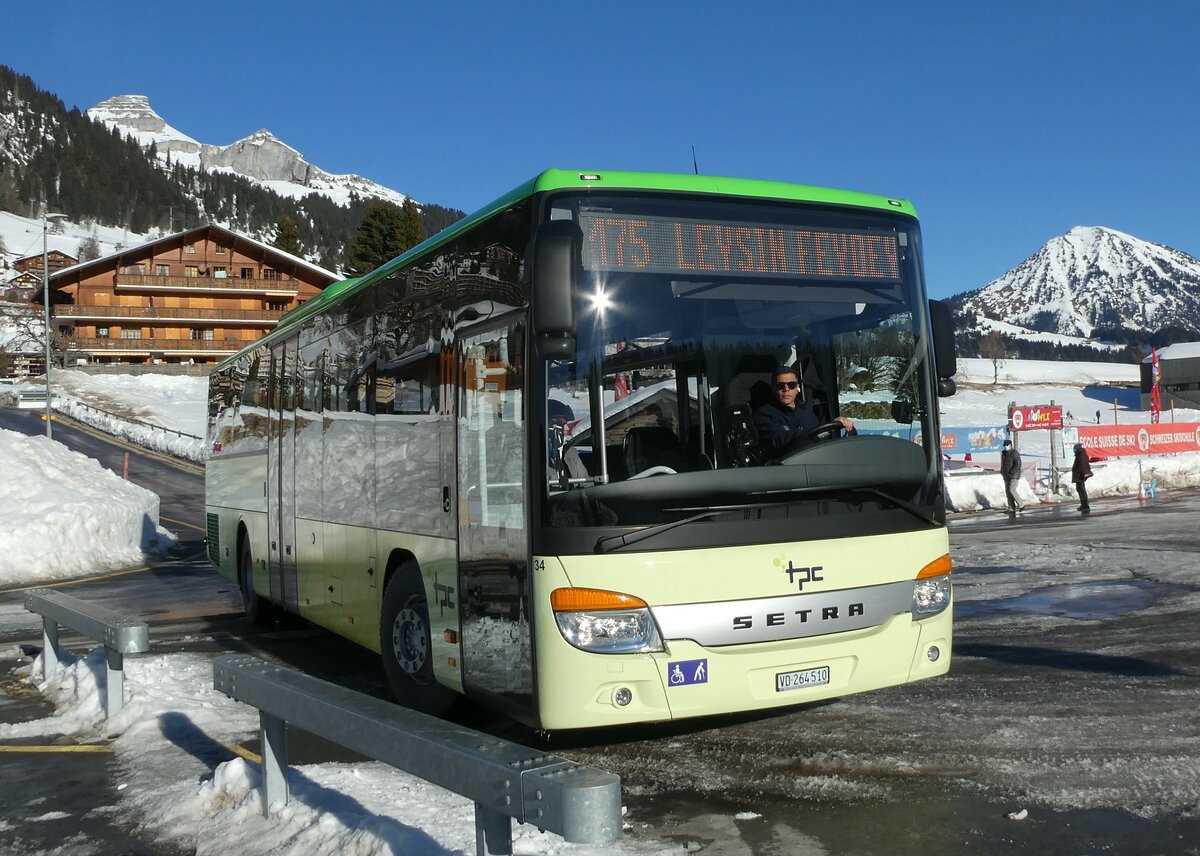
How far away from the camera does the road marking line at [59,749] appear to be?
23.0 ft

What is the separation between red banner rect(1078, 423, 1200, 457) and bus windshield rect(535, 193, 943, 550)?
29452 millimetres

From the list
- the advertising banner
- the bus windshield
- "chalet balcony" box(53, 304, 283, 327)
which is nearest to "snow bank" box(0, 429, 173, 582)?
the bus windshield

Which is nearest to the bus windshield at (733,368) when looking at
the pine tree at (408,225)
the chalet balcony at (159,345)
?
the pine tree at (408,225)

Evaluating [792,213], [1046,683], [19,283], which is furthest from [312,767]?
[19,283]

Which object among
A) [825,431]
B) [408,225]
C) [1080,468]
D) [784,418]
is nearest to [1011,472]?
[1080,468]

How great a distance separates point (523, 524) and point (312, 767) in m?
1.77

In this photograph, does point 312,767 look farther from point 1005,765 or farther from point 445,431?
point 1005,765

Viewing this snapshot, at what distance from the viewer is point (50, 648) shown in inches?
368

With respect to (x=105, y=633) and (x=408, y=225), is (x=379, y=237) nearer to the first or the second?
(x=408, y=225)

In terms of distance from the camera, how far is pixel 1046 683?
7883 millimetres

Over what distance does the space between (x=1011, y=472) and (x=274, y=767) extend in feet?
82.2

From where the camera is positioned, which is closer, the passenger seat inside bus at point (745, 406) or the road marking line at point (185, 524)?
the passenger seat inside bus at point (745, 406)

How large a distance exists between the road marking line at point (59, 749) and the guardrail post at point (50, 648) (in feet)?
7.09

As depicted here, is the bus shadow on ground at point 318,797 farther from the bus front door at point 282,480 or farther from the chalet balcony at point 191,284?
the chalet balcony at point 191,284
